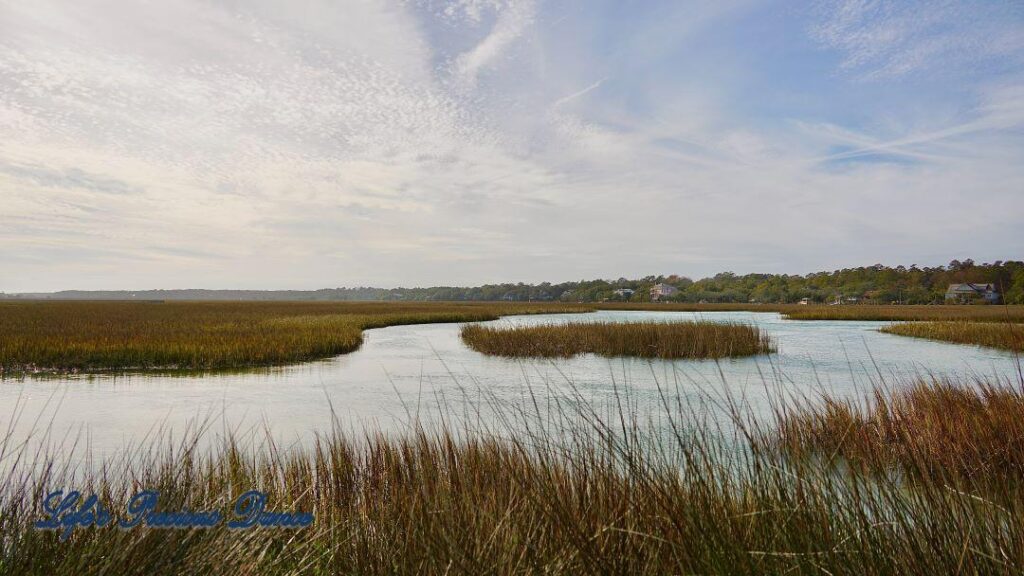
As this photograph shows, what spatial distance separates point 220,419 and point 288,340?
11.3 metres

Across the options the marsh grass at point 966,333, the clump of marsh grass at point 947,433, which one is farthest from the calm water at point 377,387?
the marsh grass at point 966,333

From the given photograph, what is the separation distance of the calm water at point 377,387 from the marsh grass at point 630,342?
3.64ft

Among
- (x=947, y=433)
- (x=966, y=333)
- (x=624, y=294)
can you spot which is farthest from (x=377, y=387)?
(x=624, y=294)

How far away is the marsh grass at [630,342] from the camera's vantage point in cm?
1950

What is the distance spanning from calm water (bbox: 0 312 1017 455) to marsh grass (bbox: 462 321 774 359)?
111cm

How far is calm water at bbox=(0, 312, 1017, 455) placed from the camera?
353 inches

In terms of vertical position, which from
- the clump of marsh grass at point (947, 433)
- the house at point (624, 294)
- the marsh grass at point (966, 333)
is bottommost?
the marsh grass at point (966, 333)

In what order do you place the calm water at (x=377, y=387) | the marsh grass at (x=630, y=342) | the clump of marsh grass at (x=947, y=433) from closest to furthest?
the clump of marsh grass at (x=947, y=433)
the calm water at (x=377, y=387)
the marsh grass at (x=630, y=342)

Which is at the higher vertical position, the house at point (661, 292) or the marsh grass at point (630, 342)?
the house at point (661, 292)

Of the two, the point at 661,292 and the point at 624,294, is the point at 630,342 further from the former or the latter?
the point at 624,294

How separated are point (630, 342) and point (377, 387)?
10443 mm

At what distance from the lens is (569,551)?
9.68 feet

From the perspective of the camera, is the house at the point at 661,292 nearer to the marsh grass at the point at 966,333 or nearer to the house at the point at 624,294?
the house at the point at 624,294

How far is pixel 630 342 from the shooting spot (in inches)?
805
